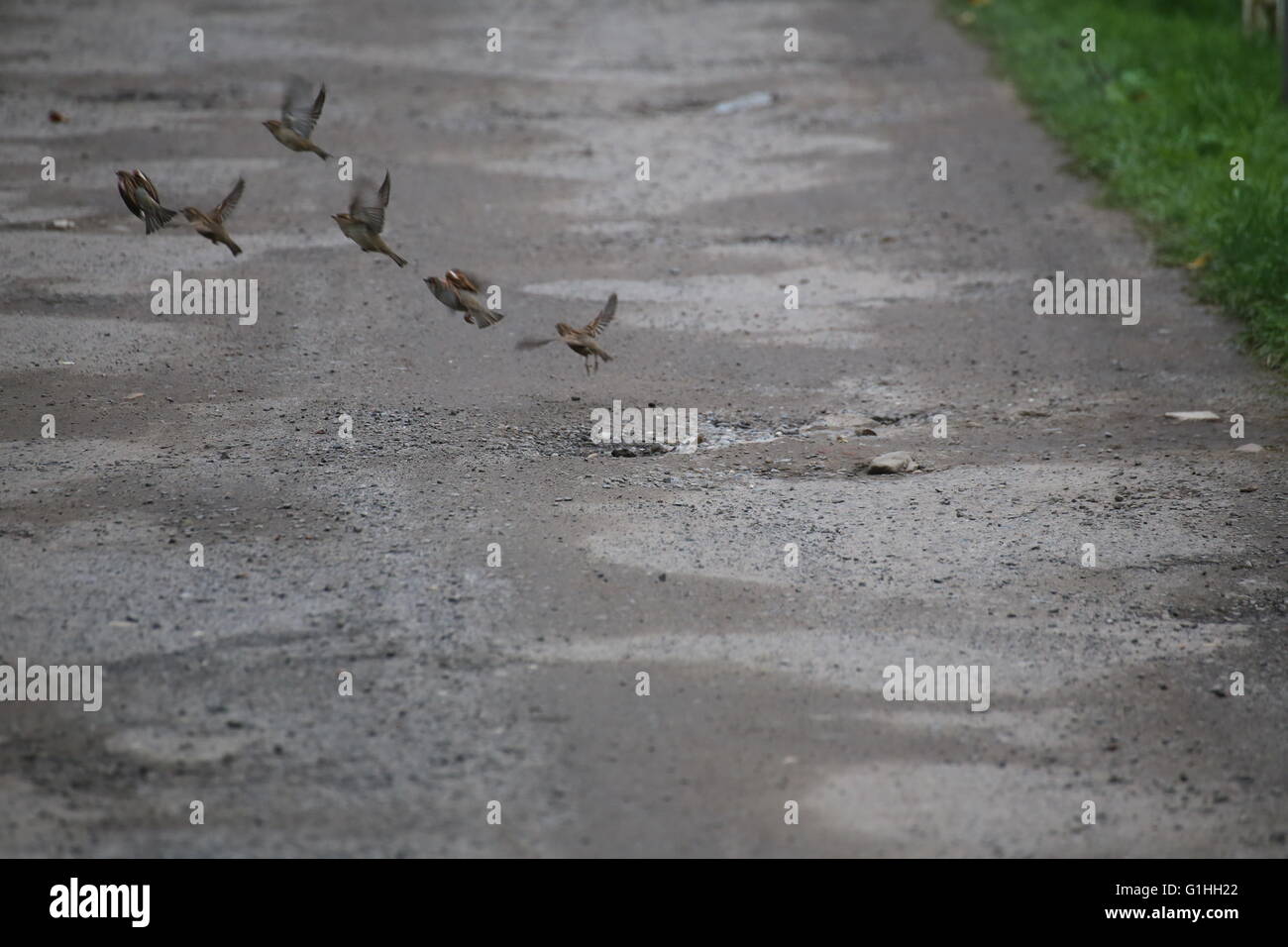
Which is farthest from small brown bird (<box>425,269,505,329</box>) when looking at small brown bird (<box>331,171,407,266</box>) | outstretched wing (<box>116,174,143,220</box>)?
outstretched wing (<box>116,174,143,220</box>)

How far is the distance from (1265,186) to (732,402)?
15.6ft

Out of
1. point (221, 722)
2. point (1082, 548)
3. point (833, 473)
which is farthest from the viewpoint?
point (833, 473)

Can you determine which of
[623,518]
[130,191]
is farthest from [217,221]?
[623,518]

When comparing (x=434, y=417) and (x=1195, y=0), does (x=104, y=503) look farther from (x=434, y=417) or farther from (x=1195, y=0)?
(x=1195, y=0)

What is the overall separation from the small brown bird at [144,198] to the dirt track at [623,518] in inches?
36.5

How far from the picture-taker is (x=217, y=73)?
1353 centimetres

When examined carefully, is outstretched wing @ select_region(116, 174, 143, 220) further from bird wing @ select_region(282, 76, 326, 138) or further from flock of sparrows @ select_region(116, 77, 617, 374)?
bird wing @ select_region(282, 76, 326, 138)

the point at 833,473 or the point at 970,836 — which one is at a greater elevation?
the point at 833,473

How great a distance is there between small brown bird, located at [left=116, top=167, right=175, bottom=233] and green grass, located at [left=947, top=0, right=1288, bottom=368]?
5.54 metres

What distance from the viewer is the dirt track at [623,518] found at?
4.22 meters

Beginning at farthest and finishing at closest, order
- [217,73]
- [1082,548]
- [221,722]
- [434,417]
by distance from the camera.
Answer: [217,73] → [434,417] → [1082,548] → [221,722]

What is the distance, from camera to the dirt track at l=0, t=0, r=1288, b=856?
4.22 metres
